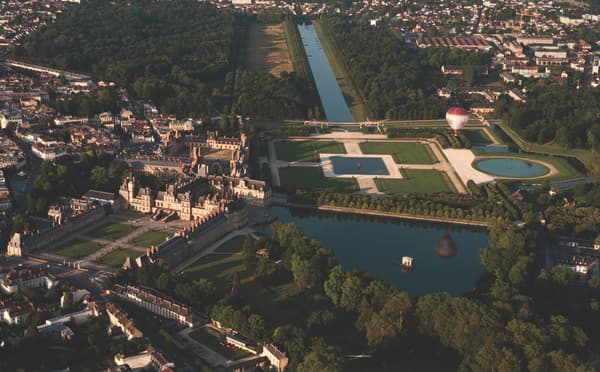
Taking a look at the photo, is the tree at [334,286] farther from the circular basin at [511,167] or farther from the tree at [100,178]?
the circular basin at [511,167]

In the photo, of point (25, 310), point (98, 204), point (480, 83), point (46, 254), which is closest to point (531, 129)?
point (480, 83)

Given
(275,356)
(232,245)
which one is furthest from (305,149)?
(275,356)

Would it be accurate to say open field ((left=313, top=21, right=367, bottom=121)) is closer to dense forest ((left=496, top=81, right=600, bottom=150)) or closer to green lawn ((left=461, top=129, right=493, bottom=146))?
green lawn ((left=461, top=129, right=493, bottom=146))

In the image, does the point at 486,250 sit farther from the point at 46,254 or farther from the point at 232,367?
the point at 46,254

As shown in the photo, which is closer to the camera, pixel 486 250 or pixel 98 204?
pixel 486 250

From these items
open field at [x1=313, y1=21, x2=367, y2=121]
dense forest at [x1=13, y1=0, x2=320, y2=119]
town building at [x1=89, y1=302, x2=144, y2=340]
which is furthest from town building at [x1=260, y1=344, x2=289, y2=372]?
open field at [x1=313, y1=21, x2=367, y2=121]

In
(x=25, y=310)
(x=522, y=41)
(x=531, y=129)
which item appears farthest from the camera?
(x=522, y=41)
